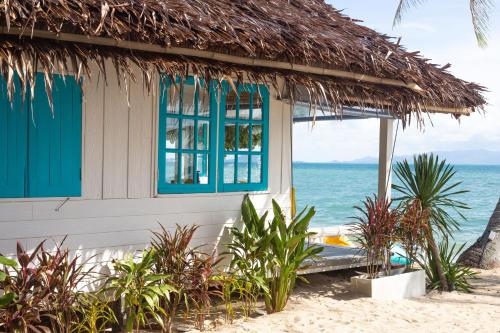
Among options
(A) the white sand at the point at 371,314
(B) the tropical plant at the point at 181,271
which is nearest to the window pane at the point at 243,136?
(B) the tropical plant at the point at 181,271

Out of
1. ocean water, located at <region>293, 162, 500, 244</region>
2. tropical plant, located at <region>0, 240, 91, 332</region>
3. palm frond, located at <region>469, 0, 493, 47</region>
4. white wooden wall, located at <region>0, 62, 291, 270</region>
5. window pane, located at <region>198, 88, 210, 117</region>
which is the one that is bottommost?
ocean water, located at <region>293, 162, 500, 244</region>

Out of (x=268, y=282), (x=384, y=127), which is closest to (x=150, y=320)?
(x=268, y=282)

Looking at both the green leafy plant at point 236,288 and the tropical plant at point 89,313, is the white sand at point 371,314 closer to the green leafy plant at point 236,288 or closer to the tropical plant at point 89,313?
the green leafy plant at point 236,288

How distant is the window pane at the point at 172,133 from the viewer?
21.0 feet

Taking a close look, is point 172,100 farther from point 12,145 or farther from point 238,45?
point 12,145

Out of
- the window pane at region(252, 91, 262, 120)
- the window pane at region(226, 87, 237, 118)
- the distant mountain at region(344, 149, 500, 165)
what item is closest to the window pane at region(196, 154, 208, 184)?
the window pane at region(226, 87, 237, 118)

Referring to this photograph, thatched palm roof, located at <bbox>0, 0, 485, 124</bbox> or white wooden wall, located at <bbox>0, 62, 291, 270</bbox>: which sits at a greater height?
thatched palm roof, located at <bbox>0, 0, 485, 124</bbox>

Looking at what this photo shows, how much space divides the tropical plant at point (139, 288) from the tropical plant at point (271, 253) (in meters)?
1.01

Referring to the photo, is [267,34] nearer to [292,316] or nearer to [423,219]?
[292,316]

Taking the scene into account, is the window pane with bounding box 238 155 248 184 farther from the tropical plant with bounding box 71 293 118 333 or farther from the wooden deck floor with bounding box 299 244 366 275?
the tropical plant with bounding box 71 293 118 333

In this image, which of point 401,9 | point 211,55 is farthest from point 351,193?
point 211,55

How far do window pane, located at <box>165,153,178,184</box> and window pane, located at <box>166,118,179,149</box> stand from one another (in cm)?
10

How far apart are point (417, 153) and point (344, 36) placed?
2011 mm

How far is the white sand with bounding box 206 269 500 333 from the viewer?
613 cm
